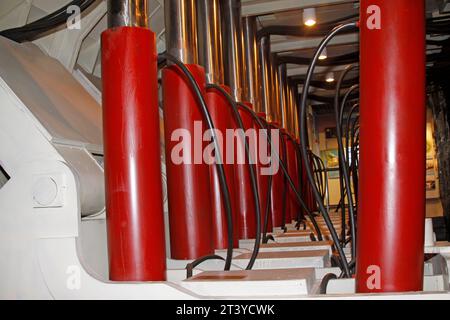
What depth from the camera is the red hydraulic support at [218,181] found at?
1436mm

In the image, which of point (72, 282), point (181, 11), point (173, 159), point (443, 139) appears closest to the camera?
point (72, 282)

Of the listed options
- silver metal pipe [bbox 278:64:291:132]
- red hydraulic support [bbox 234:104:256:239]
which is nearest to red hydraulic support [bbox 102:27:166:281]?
red hydraulic support [bbox 234:104:256:239]

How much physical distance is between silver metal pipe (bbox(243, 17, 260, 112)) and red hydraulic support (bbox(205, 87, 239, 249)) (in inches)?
37.0

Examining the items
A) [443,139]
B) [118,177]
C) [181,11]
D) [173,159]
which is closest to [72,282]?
[118,177]

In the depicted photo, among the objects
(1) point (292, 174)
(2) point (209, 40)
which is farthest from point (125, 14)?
(1) point (292, 174)

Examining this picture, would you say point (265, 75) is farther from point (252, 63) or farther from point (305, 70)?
point (305, 70)

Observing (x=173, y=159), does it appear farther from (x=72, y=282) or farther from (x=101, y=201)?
(x=72, y=282)

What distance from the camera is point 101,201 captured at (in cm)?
103

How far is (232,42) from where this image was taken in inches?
90.9

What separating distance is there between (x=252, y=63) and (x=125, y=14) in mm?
1847

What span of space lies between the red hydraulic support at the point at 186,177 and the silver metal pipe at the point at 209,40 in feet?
1.21

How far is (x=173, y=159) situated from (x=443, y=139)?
3.59 m

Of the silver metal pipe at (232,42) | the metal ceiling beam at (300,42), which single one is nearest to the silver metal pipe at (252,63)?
the silver metal pipe at (232,42)

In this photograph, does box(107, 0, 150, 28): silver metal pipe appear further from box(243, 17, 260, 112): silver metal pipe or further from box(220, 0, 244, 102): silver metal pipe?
box(243, 17, 260, 112): silver metal pipe
